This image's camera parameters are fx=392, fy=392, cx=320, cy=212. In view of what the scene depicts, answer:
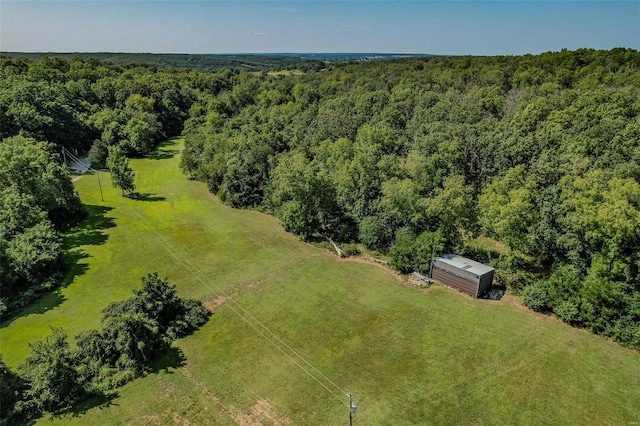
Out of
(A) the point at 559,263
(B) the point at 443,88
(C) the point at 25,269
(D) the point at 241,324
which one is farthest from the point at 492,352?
(B) the point at 443,88

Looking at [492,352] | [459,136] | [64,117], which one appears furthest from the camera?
[64,117]

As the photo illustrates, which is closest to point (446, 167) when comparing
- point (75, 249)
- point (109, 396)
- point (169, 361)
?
point (169, 361)

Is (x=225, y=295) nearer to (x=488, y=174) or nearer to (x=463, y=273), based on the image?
(x=463, y=273)

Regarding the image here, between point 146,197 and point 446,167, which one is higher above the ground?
point 446,167

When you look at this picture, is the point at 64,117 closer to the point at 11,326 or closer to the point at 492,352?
the point at 11,326

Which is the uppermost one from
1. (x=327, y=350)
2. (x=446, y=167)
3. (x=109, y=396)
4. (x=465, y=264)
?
(x=446, y=167)

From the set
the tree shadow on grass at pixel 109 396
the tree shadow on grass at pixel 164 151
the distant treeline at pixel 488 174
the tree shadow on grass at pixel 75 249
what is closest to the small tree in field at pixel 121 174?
the tree shadow on grass at pixel 75 249

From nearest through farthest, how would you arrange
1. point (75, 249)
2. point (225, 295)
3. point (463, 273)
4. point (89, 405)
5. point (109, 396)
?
point (89, 405) → point (109, 396) → point (463, 273) → point (225, 295) → point (75, 249)
